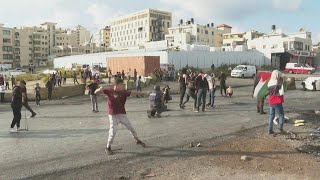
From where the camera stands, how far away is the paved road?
26.2ft

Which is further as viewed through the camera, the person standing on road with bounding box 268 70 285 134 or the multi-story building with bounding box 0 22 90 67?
the multi-story building with bounding box 0 22 90 67

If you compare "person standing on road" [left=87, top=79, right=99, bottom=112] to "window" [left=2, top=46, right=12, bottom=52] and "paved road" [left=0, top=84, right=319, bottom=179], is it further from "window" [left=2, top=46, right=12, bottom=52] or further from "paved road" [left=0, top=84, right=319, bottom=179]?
"window" [left=2, top=46, right=12, bottom=52]

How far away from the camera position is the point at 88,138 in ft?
35.8

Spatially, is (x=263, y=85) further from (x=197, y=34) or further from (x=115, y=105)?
(x=197, y=34)

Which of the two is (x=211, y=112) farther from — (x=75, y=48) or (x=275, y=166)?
(x=75, y=48)

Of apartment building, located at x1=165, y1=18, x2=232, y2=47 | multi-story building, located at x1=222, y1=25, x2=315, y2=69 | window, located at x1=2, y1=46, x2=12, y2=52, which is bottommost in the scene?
multi-story building, located at x1=222, y1=25, x2=315, y2=69

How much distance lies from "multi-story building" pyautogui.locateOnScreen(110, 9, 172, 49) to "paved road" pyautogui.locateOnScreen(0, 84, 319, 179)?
13844 cm

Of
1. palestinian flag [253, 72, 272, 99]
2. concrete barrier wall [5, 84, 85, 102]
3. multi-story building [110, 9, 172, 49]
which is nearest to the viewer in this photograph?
palestinian flag [253, 72, 272, 99]

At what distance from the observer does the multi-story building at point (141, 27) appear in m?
160

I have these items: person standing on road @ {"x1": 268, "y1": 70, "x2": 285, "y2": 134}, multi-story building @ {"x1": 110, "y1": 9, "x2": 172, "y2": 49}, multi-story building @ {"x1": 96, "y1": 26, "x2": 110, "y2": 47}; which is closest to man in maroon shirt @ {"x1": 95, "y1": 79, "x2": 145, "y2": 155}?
person standing on road @ {"x1": 268, "y1": 70, "x2": 285, "y2": 134}

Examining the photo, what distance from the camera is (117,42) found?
583 feet

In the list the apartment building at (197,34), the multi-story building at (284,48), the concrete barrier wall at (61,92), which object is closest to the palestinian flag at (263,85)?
the concrete barrier wall at (61,92)

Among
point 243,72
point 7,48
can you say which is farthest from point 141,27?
point 243,72

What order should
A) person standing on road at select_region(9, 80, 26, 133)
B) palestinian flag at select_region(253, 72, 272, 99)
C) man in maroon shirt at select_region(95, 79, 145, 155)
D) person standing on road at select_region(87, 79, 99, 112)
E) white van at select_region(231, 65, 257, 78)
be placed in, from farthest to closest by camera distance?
white van at select_region(231, 65, 257, 78), person standing on road at select_region(87, 79, 99, 112), palestinian flag at select_region(253, 72, 272, 99), person standing on road at select_region(9, 80, 26, 133), man in maroon shirt at select_region(95, 79, 145, 155)
